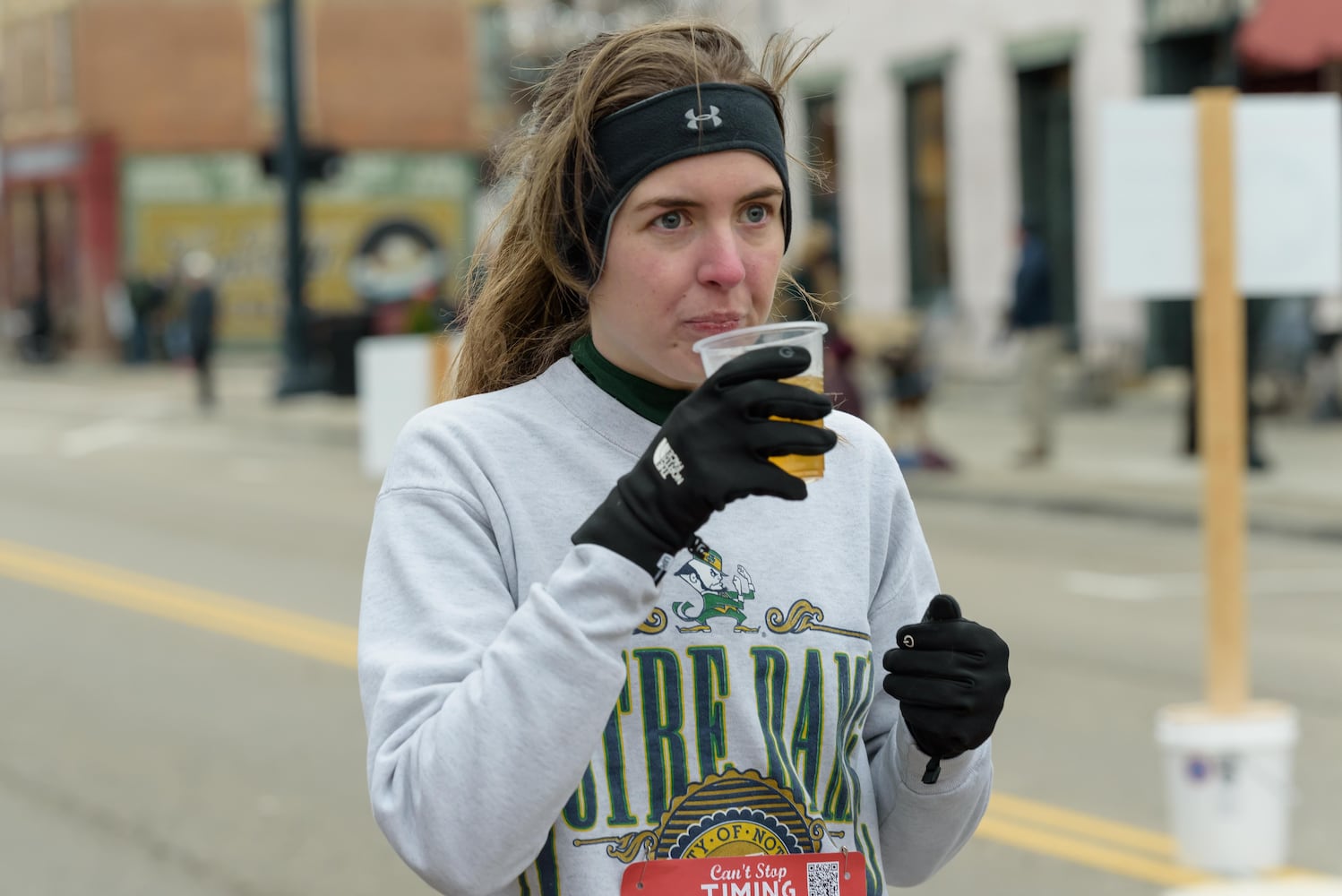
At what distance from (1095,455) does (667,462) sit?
14743mm

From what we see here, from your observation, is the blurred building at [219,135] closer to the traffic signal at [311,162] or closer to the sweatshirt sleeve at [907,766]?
the traffic signal at [311,162]

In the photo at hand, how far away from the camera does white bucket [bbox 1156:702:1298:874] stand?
542cm

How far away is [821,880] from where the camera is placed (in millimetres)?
2113

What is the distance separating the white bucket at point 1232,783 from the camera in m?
5.42

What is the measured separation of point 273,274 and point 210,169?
264 centimetres

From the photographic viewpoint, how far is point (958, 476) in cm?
1525

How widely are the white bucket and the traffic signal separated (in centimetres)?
1950

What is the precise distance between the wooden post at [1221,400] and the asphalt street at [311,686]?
0.71m

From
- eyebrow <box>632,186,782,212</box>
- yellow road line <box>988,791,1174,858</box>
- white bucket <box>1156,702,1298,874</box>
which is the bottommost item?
yellow road line <box>988,791,1174,858</box>

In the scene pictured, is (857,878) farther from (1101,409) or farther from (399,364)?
Result: (1101,409)

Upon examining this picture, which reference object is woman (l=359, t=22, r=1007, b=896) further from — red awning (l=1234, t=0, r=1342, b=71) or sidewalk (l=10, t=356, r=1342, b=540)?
red awning (l=1234, t=0, r=1342, b=71)

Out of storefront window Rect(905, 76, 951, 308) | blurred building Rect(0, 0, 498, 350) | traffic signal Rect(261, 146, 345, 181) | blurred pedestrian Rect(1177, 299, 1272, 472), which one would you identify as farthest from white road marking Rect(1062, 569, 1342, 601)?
blurred building Rect(0, 0, 498, 350)

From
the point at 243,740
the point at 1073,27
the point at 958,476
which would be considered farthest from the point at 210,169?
the point at 243,740

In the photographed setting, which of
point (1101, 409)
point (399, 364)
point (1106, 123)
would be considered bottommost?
point (1101, 409)
